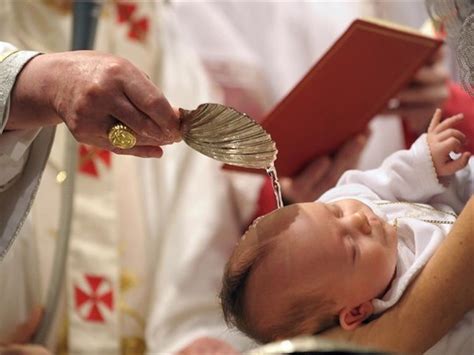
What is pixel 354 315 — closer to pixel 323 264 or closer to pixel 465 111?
pixel 323 264

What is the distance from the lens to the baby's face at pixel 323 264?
678 mm

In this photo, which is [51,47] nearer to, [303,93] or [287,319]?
[303,93]

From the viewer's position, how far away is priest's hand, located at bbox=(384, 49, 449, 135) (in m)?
1.11

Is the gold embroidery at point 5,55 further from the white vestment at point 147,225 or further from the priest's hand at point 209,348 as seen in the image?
the white vestment at point 147,225

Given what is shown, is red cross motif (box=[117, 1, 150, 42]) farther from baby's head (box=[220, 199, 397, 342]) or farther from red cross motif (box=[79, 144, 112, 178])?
baby's head (box=[220, 199, 397, 342])

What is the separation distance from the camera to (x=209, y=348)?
0.97 metres

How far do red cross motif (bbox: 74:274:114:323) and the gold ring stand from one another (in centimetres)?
62

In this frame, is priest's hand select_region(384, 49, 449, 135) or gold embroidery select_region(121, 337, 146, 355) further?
gold embroidery select_region(121, 337, 146, 355)

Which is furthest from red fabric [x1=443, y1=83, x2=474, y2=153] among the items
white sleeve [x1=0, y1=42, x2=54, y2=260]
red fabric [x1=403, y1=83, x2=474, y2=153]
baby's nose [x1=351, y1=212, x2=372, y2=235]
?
white sleeve [x1=0, y1=42, x2=54, y2=260]

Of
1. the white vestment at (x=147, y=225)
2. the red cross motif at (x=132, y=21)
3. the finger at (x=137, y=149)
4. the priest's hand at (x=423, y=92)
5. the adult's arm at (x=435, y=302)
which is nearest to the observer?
Result: the adult's arm at (x=435, y=302)

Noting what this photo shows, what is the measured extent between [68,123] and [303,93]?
35 centimetres

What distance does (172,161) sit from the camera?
1372 mm

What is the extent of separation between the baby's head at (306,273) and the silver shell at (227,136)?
47 millimetres

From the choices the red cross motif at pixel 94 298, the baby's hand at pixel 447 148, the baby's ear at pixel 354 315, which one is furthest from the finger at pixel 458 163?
the red cross motif at pixel 94 298
